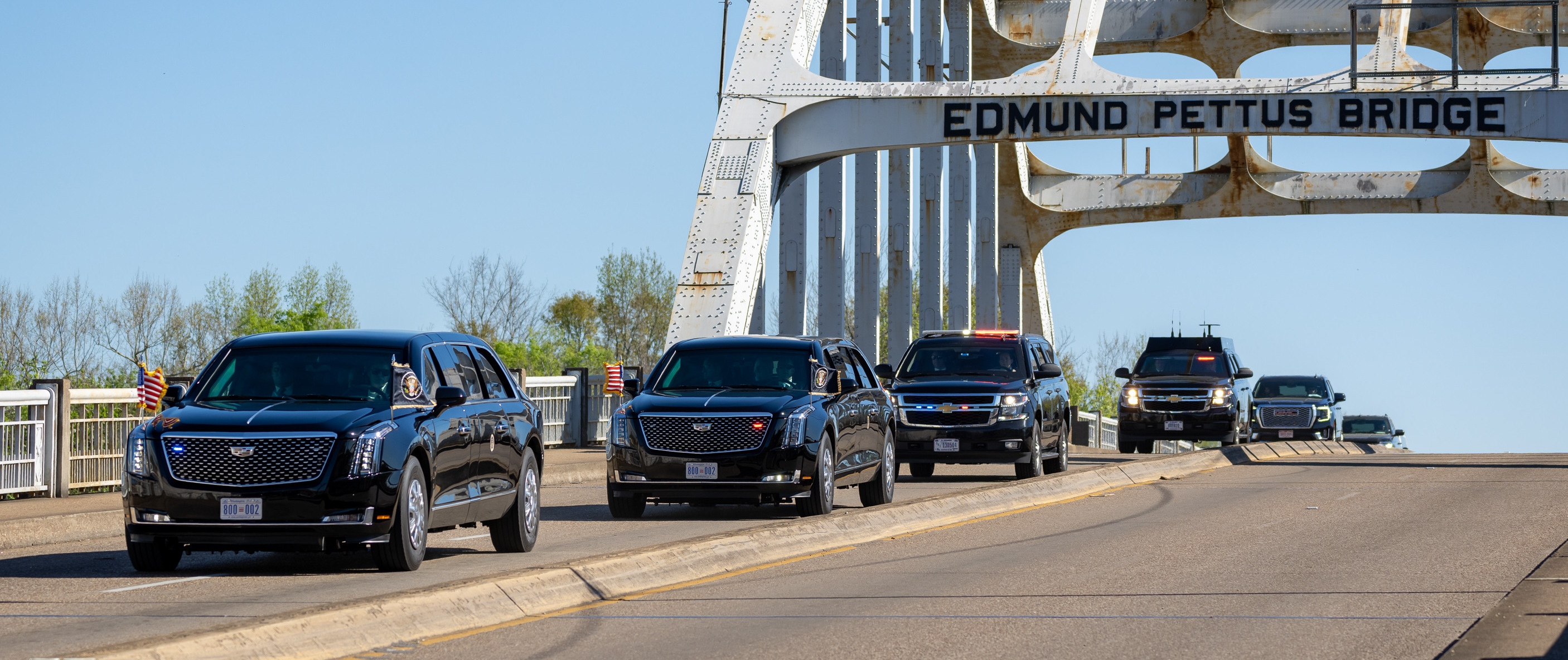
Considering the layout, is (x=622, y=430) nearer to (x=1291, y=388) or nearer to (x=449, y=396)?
(x=449, y=396)

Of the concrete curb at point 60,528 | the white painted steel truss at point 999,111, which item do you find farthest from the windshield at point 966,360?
the concrete curb at point 60,528

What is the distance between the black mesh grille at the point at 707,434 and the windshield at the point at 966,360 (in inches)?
337

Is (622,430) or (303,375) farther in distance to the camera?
(622,430)

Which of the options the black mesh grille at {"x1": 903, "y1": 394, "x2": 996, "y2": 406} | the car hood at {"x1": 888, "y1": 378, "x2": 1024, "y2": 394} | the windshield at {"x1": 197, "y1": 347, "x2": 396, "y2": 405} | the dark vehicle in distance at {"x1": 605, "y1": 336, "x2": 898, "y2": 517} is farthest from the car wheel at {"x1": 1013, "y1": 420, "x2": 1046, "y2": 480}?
the windshield at {"x1": 197, "y1": 347, "x2": 396, "y2": 405}

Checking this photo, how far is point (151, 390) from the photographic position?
22281 millimetres

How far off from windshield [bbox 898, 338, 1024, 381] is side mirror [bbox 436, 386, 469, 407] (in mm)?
13040

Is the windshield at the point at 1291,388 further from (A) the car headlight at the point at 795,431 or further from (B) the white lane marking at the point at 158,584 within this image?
(B) the white lane marking at the point at 158,584

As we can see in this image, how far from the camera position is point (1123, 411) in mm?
36438

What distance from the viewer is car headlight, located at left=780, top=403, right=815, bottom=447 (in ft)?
53.2

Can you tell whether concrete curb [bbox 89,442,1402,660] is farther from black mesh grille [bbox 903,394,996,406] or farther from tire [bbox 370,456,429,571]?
black mesh grille [bbox 903,394,996,406]

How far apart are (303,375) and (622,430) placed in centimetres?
467

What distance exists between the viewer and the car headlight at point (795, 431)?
16.2m

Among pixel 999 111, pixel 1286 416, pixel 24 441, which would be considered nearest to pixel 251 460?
pixel 24 441

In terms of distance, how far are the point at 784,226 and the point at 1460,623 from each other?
2825cm
